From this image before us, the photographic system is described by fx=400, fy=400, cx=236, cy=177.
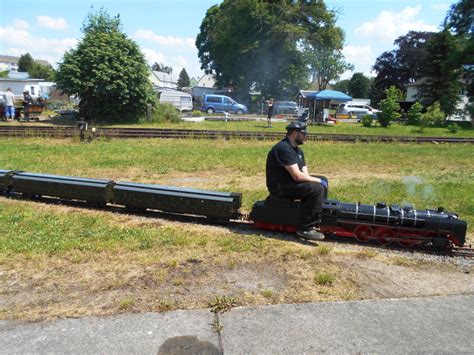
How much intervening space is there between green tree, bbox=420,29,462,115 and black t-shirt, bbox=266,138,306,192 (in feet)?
126

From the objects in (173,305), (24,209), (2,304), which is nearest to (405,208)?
(173,305)

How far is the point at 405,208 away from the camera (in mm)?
5715

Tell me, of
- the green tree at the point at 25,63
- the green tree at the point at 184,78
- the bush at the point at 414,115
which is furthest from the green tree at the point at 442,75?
the green tree at the point at 184,78

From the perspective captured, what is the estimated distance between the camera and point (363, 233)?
5.83m

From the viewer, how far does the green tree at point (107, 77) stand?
2425 cm

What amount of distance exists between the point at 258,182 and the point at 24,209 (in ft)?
16.8

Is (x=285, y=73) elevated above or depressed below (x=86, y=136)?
above

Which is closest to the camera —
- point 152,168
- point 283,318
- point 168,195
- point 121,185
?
point 283,318

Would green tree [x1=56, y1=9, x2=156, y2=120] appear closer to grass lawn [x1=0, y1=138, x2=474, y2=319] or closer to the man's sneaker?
grass lawn [x1=0, y1=138, x2=474, y2=319]

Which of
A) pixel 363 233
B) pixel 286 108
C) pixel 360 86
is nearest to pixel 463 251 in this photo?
pixel 363 233

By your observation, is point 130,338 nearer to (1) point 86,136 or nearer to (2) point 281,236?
(2) point 281,236

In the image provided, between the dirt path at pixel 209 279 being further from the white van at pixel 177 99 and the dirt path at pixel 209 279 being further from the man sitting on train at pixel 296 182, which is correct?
the white van at pixel 177 99

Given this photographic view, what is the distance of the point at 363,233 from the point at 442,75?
135ft

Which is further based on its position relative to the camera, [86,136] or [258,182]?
[86,136]
